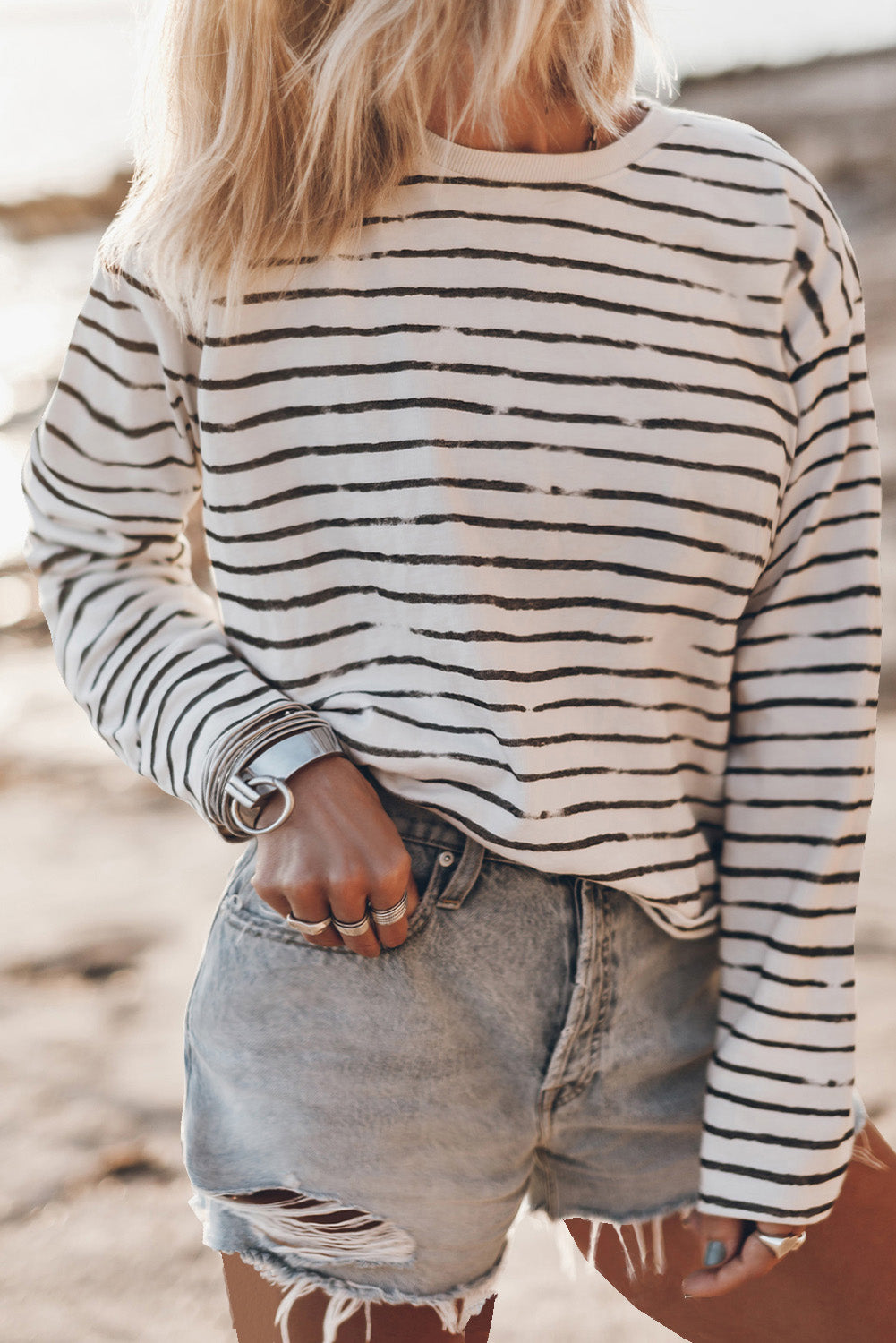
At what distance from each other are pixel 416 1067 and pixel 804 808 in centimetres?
35

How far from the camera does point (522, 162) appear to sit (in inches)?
31.5

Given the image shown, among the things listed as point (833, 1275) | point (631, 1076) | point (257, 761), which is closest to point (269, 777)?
point (257, 761)

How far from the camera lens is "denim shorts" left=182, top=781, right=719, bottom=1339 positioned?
829 mm

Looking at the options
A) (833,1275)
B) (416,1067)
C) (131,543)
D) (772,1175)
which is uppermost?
(131,543)

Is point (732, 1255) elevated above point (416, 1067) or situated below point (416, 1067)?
below

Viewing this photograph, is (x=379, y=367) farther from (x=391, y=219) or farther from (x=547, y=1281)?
(x=547, y=1281)

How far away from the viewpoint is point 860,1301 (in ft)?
3.23

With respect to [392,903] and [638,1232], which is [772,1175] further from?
[392,903]

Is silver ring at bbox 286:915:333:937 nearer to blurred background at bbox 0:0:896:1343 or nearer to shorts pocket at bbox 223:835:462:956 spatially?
shorts pocket at bbox 223:835:462:956

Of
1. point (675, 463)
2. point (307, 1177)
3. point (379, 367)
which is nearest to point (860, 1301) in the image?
point (307, 1177)

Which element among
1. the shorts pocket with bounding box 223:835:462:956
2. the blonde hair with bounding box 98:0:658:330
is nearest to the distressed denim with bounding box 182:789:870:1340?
the shorts pocket with bounding box 223:835:462:956

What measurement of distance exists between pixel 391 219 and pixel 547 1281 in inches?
61.9

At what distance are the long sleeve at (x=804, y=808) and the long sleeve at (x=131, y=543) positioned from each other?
14.7 inches

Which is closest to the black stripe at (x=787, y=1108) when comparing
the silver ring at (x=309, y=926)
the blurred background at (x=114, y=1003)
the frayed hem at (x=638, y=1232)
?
the frayed hem at (x=638, y=1232)
